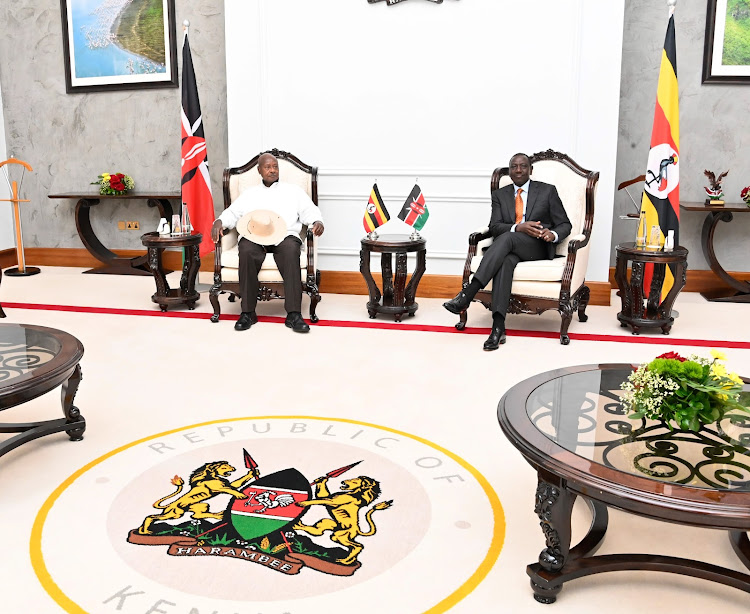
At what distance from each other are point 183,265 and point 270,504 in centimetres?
354

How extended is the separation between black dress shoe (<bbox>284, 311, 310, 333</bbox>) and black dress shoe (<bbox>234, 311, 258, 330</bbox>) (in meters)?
0.25

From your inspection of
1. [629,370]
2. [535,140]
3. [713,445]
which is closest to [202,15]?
[535,140]

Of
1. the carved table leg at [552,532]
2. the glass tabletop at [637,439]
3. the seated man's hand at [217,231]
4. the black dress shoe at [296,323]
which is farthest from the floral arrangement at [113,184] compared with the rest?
the carved table leg at [552,532]

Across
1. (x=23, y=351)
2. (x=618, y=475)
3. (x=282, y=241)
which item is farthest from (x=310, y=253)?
(x=618, y=475)

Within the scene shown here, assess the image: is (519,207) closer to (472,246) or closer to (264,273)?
(472,246)

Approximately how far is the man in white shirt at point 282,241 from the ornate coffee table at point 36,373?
6.59 ft

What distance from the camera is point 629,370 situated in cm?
272

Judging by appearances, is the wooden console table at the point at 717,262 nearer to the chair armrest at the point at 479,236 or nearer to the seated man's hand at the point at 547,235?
the seated man's hand at the point at 547,235

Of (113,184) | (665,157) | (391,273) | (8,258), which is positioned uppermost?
(665,157)

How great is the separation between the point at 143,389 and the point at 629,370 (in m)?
2.50

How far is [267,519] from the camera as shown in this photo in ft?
8.04

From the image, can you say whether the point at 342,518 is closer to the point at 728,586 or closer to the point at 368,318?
the point at 728,586

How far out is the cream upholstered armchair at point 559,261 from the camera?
4.82 meters

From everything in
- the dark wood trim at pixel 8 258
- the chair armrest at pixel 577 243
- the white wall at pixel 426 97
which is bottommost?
the dark wood trim at pixel 8 258
